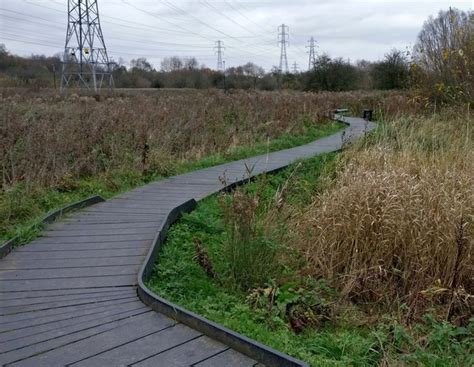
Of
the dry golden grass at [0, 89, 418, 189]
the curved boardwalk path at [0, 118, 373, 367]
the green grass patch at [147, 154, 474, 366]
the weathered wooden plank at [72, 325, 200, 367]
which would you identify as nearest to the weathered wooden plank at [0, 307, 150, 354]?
the curved boardwalk path at [0, 118, 373, 367]

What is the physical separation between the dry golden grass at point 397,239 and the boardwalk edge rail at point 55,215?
96.0 inches

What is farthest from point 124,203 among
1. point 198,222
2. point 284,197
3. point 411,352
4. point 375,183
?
point 411,352

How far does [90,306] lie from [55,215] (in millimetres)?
2403

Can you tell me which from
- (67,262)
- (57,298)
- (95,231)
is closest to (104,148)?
(95,231)

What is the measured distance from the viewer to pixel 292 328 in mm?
3549

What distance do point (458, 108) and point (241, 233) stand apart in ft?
29.2

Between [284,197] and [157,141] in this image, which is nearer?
[284,197]

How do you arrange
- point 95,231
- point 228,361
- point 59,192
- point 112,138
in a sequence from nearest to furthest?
1. point 228,361
2. point 95,231
3. point 59,192
4. point 112,138

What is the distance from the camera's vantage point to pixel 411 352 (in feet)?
10.8

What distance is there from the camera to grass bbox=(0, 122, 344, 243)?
5.11 m

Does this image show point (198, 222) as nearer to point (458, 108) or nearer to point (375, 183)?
point (375, 183)

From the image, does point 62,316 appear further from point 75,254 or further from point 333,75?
point 333,75

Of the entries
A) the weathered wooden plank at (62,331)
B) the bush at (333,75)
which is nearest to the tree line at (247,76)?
the bush at (333,75)

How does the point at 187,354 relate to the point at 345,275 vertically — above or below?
above
